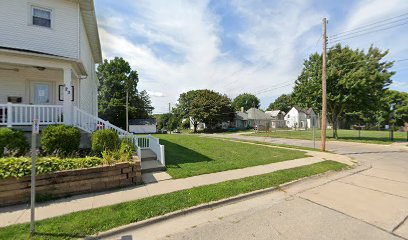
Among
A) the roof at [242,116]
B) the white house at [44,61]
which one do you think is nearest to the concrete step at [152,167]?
the white house at [44,61]

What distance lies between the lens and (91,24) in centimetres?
1252

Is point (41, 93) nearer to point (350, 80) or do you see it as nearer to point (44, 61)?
point (44, 61)

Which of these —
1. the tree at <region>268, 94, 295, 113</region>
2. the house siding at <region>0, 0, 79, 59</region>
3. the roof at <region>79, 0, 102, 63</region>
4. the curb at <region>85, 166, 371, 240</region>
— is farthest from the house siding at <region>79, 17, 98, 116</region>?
the tree at <region>268, 94, 295, 113</region>

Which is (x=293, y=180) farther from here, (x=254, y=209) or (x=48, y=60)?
(x=48, y=60)

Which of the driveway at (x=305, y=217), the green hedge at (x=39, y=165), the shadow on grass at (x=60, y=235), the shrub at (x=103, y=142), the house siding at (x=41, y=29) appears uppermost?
the house siding at (x=41, y=29)

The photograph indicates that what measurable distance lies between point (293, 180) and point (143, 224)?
5.13 meters

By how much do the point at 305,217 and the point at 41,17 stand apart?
13.5 metres

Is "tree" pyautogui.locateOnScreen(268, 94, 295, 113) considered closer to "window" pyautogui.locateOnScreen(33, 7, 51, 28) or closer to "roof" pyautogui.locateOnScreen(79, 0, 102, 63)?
"roof" pyautogui.locateOnScreen(79, 0, 102, 63)

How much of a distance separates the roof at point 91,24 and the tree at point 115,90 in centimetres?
2599

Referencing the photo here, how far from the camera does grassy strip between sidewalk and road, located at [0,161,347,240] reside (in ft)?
11.6

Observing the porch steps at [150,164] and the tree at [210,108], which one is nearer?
the porch steps at [150,164]

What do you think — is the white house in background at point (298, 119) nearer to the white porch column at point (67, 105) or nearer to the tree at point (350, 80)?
the tree at point (350, 80)

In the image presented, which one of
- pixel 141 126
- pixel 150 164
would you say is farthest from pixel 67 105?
pixel 141 126

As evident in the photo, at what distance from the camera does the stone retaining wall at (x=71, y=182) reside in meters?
4.69
